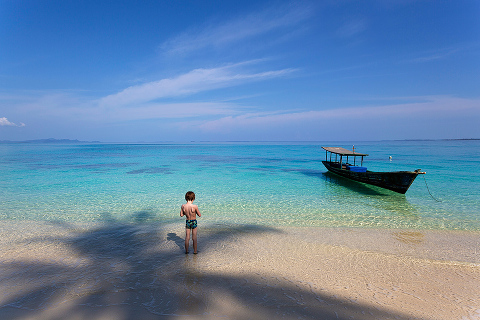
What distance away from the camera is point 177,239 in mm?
8781

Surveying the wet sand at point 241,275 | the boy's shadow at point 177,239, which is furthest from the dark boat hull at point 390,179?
the boy's shadow at point 177,239

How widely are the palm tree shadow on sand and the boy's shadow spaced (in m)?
0.36

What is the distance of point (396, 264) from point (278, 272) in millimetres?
3303

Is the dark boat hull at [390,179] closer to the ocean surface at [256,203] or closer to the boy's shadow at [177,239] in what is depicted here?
the ocean surface at [256,203]

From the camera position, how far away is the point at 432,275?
620 cm

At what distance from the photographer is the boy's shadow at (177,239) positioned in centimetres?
816

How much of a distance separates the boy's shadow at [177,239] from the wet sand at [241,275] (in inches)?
1.4

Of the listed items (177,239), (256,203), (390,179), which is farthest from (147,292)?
(390,179)

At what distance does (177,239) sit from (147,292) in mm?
3576

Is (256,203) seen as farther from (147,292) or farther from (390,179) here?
(147,292)

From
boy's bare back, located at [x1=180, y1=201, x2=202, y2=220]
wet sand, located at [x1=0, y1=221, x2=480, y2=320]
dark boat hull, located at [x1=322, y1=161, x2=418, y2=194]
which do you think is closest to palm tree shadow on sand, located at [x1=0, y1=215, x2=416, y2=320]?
wet sand, located at [x1=0, y1=221, x2=480, y2=320]

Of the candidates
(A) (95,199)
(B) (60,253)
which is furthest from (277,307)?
(A) (95,199)

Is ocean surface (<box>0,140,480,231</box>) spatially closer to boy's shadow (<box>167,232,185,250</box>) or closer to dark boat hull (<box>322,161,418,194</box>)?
dark boat hull (<box>322,161,418,194</box>)

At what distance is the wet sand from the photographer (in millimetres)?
4656
